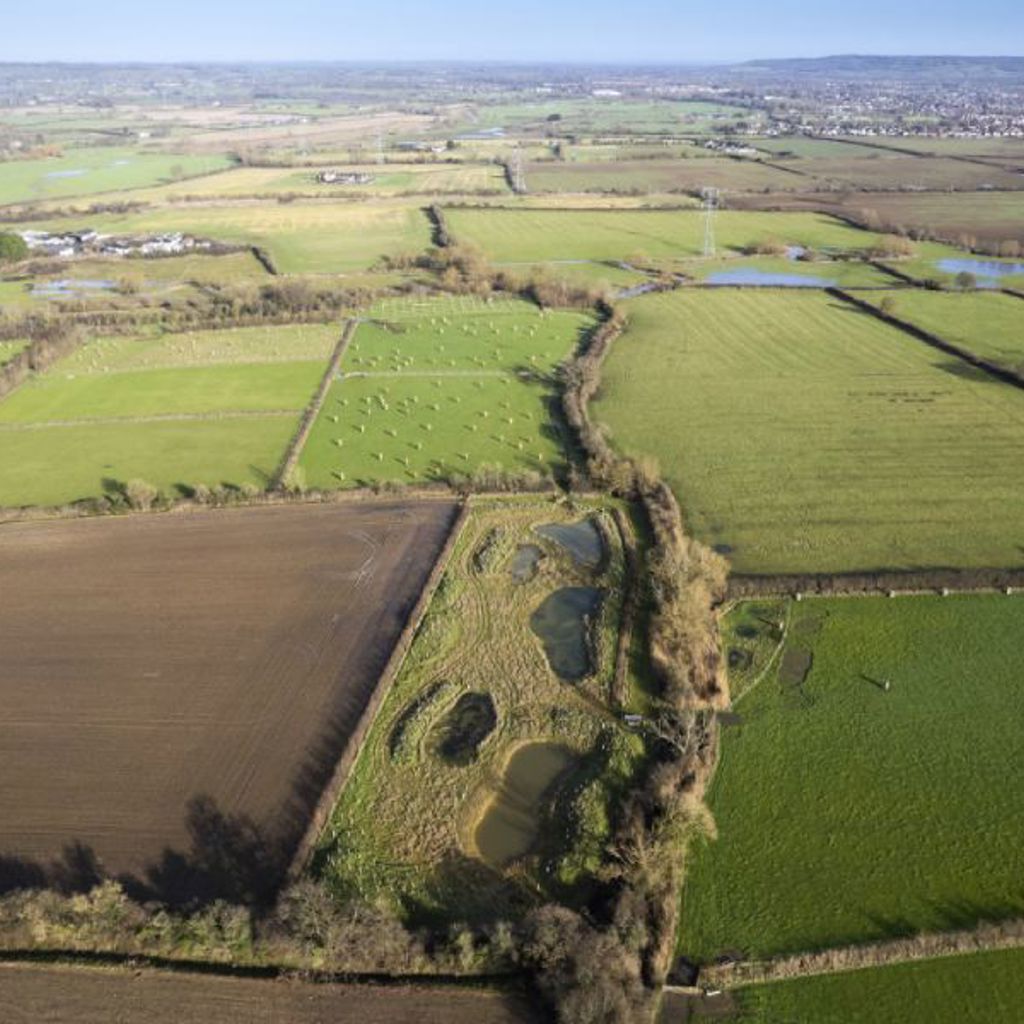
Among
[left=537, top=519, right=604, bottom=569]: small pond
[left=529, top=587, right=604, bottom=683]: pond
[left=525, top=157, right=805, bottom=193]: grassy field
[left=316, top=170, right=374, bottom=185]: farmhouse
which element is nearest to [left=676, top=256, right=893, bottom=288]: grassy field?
[left=525, top=157, right=805, bottom=193]: grassy field

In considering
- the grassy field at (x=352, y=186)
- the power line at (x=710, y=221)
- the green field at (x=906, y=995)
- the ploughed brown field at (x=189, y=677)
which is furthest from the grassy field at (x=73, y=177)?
the green field at (x=906, y=995)

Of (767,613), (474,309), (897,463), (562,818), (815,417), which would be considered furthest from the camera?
(474,309)

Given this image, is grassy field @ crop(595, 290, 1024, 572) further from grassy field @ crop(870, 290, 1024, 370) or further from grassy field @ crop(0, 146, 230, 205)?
grassy field @ crop(0, 146, 230, 205)

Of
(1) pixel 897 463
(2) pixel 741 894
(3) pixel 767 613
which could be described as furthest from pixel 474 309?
(2) pixel 741 894

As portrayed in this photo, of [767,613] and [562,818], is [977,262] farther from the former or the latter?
[562,818]

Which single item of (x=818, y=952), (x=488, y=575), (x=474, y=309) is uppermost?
(x=474, y=309)

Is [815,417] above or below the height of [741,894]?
above

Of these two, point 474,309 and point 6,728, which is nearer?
point 6,728

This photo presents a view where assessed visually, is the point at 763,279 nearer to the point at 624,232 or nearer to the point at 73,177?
the point at 624,232
